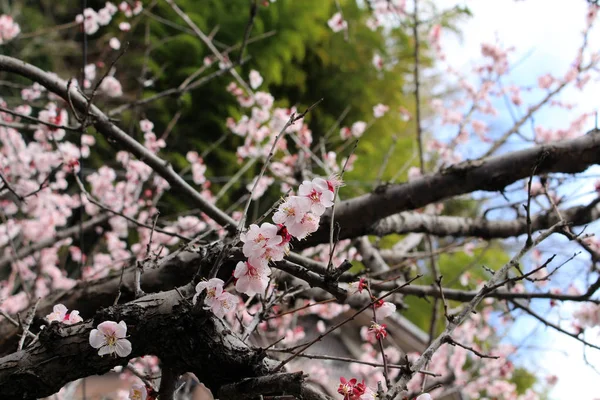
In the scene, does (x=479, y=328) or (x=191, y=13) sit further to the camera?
(x=191, y=13)

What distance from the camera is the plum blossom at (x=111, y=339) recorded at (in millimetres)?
1206

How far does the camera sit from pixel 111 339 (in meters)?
1.23

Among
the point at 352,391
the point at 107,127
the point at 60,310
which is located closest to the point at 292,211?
the point at 352,391

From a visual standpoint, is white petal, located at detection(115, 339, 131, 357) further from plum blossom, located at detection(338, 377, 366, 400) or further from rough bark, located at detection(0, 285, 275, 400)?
plum blossom, located at detection(338, 377, 366, 400)

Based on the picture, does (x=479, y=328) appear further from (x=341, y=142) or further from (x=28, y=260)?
(x=28, y=260)

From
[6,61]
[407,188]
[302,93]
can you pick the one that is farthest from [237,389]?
[302,93]

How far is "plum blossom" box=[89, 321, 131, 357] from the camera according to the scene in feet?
3.96

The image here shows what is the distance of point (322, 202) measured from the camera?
120 cm

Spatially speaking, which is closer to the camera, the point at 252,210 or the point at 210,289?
the point at 210,289

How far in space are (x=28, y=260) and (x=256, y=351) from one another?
196 inches

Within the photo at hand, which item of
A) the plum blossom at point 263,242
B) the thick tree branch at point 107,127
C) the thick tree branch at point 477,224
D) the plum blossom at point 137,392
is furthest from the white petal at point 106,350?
the thick tree branch at point 477,224

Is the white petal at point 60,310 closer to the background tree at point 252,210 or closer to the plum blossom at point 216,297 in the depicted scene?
the background tree at point 252,210

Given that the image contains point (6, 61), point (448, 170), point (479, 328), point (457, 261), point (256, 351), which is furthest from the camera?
point (457, 261)

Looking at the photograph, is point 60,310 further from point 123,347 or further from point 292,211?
point 292,211
